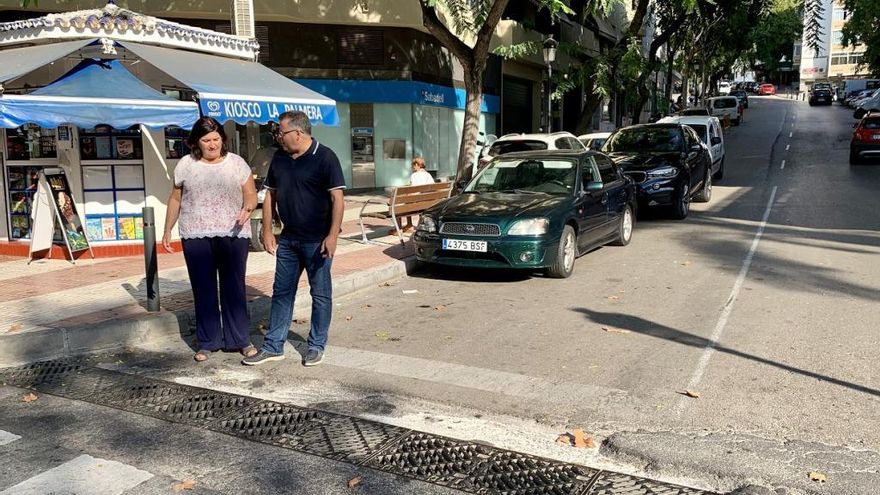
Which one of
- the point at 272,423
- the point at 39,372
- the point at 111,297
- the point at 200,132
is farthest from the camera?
the point at 111,297

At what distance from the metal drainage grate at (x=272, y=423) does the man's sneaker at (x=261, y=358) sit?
2.98 ft

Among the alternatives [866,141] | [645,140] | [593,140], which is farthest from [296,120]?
[866,141]

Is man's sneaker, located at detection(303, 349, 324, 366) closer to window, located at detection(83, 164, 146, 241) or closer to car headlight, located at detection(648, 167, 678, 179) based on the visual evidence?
window, located at detection(83, 164, 146, 241)

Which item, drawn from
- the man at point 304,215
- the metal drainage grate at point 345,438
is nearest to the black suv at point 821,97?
the man at point 304,215

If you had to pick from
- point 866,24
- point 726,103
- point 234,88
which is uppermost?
point 866,24

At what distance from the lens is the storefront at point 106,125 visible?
9.76 meters

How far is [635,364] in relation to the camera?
5.82 m

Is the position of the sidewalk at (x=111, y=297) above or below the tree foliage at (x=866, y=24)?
below

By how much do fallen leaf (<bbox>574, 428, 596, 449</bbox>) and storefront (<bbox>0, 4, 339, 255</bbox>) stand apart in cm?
698

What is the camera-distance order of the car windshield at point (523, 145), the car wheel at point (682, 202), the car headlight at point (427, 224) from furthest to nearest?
the car windshield at point (523, 145) → the car wheel at point (682, 202) → the car headlight at point (427, 224)

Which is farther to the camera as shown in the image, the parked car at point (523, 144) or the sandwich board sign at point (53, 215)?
the parked car at point (523, 144)

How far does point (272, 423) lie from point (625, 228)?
7747mm

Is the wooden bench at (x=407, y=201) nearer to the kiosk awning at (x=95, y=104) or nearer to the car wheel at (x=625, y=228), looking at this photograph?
the car wheel at (x=625, y=228)

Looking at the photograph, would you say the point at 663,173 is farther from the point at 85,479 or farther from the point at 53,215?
the point at 85,479
